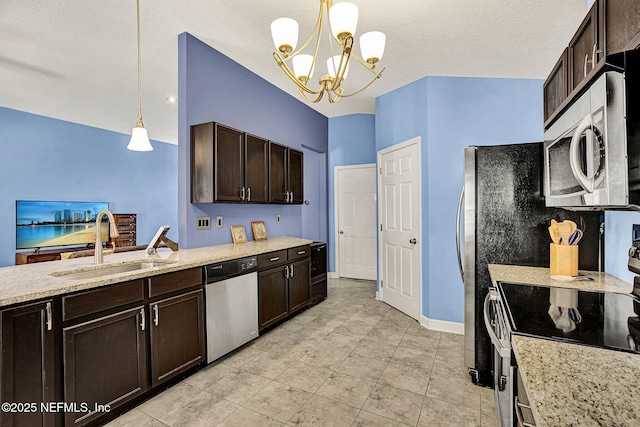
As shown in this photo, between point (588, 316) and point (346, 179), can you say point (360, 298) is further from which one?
point (588, 316)

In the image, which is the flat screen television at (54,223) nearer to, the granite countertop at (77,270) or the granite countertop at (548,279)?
the granite countertop at (77,270)

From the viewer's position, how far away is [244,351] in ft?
9.03

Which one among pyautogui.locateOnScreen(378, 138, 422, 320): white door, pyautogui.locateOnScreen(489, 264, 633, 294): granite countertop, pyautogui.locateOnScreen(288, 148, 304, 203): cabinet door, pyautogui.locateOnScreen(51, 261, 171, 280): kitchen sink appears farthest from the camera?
pyautogui.locateOnScreen(288, 148, 304, 203): cabinet door

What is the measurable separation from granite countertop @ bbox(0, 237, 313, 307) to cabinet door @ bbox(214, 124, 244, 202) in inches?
21.8

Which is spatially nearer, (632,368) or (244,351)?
(632,368)

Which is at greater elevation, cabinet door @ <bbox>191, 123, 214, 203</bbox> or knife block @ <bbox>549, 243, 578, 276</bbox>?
cabinet door @ <bbox>191, 123, 214, 203</bbox>

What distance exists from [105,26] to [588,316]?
3.86m

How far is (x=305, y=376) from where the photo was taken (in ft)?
7.65

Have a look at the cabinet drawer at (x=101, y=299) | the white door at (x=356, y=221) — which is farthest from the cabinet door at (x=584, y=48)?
the white door at (x=356, y=221)

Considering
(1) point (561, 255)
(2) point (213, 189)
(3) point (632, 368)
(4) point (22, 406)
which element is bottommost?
(4) point (22, 406)

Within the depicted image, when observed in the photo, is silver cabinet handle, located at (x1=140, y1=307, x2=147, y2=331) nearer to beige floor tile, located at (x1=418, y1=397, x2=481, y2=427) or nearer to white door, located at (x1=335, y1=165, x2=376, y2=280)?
beige floor tile, located at (x1=418, y1=397, x2=481, y2=427)

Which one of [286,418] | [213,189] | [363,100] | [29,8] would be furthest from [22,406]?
[363,100]

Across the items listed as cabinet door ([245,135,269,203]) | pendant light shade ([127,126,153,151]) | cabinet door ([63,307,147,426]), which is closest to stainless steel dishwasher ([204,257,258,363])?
cabinet door ([63,307,147,426])

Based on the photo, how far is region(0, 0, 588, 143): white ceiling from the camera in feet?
7.73
